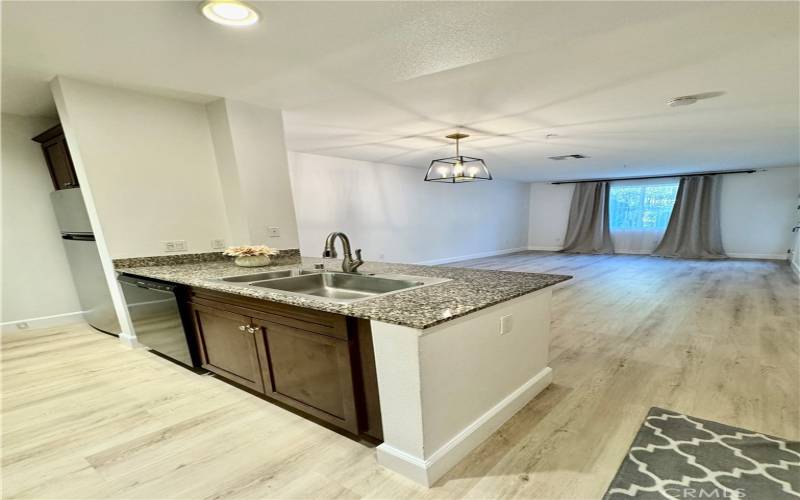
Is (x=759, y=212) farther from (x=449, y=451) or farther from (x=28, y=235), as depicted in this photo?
(x=28, y=235)

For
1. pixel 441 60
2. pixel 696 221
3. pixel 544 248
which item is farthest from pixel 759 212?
pixel 441 60

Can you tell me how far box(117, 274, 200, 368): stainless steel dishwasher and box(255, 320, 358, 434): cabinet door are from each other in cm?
86

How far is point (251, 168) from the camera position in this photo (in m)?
2.87

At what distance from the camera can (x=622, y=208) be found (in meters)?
8.88

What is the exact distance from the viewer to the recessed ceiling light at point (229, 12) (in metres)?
1.43

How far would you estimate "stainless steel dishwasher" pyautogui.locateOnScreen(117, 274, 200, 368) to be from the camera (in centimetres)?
227

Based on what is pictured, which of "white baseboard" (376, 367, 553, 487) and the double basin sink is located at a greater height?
the double basin sink

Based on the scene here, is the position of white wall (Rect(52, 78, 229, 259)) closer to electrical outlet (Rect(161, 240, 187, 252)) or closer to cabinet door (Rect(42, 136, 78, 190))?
electrical outlet (Rect(161, 240, 187, 252))

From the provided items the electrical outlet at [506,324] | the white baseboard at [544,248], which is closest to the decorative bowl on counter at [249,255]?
the electrical outlet at [506,324]

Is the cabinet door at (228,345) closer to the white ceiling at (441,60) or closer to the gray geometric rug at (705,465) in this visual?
the white ceiling at (441,60)

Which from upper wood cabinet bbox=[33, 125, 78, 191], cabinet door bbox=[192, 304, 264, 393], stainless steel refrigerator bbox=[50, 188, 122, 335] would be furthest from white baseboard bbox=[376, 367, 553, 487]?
upper wood cabinet bbox=[33, 125, 78, 191]

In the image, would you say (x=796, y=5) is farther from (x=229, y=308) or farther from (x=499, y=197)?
(x=499, y=197)

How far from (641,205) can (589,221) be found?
125 centimetres

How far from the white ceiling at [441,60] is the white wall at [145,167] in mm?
206
